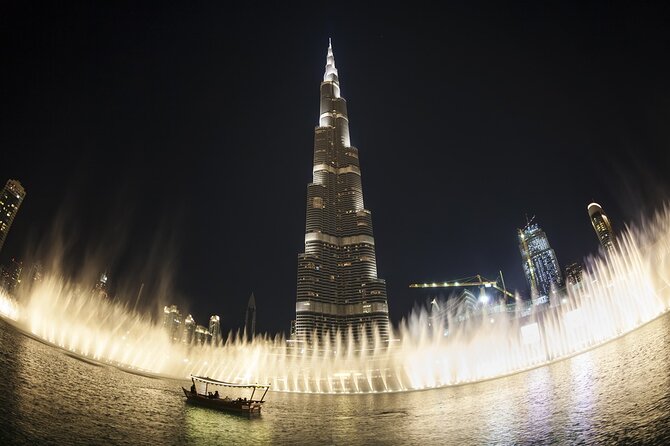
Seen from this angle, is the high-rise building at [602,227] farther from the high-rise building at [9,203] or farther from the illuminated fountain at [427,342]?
the high-rise building at [9,203]

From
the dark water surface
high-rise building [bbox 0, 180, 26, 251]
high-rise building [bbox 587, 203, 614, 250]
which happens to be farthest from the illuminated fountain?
high-rise building [bbox 587, 203, 614, 250]

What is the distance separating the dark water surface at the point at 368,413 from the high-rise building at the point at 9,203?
105 metres

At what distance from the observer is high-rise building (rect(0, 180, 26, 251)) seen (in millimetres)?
123363

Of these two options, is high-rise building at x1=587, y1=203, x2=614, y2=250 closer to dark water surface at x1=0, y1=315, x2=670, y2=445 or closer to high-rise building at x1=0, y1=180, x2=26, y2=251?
dark water surface at x1=0, y1=315, x2=670, y2=445

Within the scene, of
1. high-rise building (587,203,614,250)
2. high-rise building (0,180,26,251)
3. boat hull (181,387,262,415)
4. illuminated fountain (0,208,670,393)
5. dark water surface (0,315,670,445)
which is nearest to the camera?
dark water surface (0,315,670,445)

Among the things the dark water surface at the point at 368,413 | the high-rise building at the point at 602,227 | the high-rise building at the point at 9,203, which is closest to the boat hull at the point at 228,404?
the dark water surface at the point at 368,413

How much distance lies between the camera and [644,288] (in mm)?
64688

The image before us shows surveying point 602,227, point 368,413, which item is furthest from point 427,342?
point 602,227

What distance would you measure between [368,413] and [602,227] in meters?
205

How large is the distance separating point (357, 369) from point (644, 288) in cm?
8629

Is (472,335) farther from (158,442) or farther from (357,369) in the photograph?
(158,442)

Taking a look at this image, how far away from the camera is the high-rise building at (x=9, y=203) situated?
123363 millimetres

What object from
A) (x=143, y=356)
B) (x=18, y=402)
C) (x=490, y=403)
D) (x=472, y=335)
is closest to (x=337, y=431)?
(x=490, y=403)

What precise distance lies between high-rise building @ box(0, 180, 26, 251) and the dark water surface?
105 m
